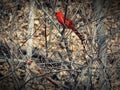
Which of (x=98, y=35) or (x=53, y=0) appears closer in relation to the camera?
(x=98, y=35)

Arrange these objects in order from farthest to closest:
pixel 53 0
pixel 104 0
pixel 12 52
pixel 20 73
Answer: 1. pixel 20 73
2. pixel 104 0
3. pixel 53 0
4. pixel 12 52

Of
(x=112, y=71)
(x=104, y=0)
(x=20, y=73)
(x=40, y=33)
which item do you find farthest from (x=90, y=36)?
(x=40, y=33)

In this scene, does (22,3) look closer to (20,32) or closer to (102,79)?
(20,32)

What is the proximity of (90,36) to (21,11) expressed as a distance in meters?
3.76

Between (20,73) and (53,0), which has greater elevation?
(53,0)

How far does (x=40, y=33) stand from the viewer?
341 inches

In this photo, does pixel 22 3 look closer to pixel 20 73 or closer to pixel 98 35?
pixel 20 73

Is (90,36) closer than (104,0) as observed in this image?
Yes

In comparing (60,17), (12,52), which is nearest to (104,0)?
(60,17)

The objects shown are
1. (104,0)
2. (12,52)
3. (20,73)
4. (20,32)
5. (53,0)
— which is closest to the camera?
(12,52)

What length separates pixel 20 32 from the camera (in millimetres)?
8555

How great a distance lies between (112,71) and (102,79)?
11.2 inches

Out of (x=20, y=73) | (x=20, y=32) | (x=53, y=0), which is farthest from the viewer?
(x=20, y=32)

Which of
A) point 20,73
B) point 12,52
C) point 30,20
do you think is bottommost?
point 20,73
